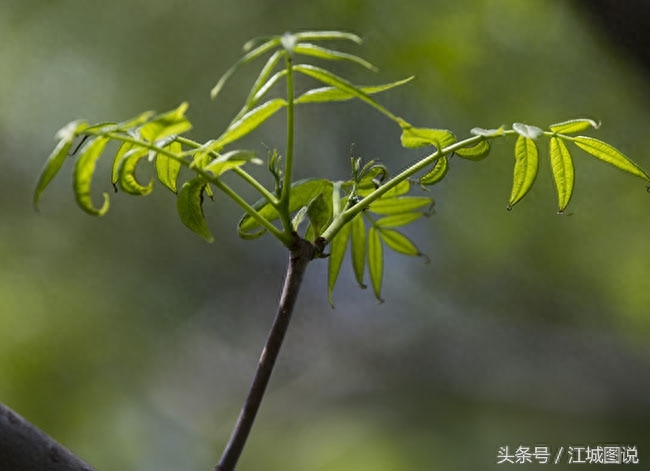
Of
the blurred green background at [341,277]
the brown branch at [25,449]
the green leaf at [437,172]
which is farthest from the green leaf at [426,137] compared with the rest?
the blurred green background at [341,277]

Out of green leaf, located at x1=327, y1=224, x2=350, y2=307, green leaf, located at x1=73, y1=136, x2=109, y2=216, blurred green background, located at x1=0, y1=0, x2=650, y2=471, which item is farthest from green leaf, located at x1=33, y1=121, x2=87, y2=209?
blurred green background, located at x1=0, y1=0, x2=650, y2=471

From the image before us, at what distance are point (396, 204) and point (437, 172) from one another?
87 millimetres

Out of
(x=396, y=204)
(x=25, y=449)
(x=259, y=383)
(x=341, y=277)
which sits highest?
(x=341, y=277)

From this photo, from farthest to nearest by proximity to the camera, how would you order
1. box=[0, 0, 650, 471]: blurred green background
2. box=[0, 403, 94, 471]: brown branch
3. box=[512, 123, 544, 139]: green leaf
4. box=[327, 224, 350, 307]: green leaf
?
1. box=[0, 0, 650, 471]: blurred green background
2. box=[327, 224, 350, 307]: green leaf
3. box=[512, 123, 544, 139]: green leaf
4. box=[0, 403, 94, 471]: brown branch

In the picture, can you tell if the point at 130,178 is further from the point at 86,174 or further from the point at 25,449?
the point at 25,449

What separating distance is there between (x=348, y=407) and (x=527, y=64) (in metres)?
1.06

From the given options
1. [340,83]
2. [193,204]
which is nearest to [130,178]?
[193,204]

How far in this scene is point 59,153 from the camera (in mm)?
440

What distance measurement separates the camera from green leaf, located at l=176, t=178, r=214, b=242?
0.51 meters

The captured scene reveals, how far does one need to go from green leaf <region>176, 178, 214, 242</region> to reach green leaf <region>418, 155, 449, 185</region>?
17cm

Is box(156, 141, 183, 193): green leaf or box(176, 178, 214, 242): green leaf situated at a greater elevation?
box(156, 141, 183, 193): green leaf

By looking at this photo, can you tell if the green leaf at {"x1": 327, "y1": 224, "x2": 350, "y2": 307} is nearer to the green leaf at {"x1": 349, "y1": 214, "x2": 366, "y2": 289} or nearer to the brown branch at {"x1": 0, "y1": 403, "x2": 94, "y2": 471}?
the green leaf at {"x1": 349, "y1": 214, "x2": 366, "y2": 289}

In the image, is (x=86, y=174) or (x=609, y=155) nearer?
(x=86, y=174)

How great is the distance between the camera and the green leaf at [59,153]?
424 millimetres
